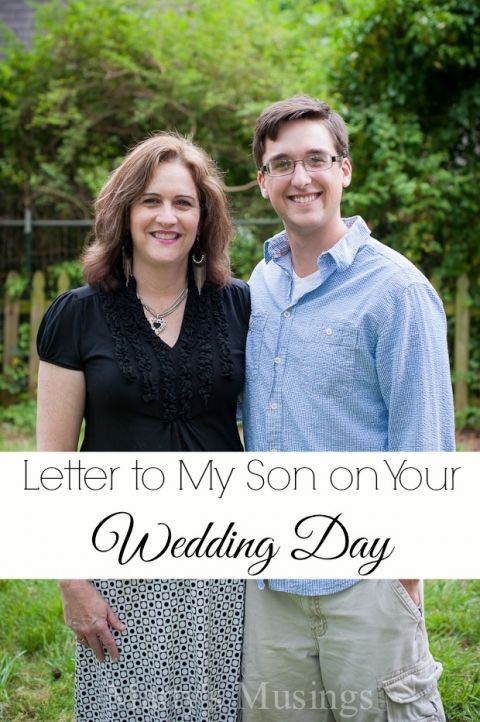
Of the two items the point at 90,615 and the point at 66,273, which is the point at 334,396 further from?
the point at 66,273

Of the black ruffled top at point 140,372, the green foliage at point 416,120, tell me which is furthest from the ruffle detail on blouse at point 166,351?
the green foliage at point 416,120

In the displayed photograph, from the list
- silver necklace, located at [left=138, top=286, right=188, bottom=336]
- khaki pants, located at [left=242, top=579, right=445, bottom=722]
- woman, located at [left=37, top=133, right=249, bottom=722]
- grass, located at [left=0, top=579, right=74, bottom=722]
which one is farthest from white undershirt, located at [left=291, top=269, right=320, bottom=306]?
grass, located at [left=0, top=579, right=74, bottom=722]

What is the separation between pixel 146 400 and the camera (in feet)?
8.22

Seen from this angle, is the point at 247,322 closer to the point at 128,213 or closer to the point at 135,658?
the point at 128,213

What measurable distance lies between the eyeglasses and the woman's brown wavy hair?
0.23m

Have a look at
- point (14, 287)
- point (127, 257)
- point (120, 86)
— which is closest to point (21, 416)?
point (14, 287)

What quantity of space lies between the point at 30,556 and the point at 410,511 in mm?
1225

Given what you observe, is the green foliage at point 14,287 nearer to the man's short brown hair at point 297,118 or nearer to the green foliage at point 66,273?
the green foliage at point 66,273

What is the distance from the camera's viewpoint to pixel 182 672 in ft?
8.46

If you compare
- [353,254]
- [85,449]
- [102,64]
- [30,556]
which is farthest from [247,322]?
[102,64]

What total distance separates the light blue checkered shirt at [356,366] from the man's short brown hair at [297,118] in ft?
1.00

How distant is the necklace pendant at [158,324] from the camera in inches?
103

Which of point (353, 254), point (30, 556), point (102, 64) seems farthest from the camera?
point (102, 64)

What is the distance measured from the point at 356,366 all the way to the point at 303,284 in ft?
1.11
